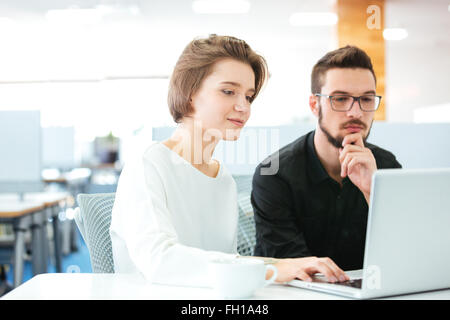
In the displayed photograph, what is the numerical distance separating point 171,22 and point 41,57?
96.8 inches

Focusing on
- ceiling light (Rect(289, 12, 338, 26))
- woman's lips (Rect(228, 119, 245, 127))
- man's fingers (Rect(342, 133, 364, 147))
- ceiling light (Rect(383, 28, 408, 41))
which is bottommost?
man's fingers (Rect(342, 133, 364, 147))

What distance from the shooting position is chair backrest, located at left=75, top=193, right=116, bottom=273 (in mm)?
1059

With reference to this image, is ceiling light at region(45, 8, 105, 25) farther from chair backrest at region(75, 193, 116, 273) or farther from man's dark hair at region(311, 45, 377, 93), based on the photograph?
chair backrest at region(75, 193, 116, 273)

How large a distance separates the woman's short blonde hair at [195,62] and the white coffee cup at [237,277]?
515mm

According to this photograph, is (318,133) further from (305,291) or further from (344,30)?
(344,30)

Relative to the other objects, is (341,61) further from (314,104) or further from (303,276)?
(303,276)

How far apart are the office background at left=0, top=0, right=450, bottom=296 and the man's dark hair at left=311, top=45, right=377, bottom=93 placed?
156 centimetres

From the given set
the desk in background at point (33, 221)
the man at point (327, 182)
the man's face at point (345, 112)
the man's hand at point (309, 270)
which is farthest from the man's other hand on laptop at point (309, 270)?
the desk in background at point (33, 221)

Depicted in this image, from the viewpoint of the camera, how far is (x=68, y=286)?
0.75 m

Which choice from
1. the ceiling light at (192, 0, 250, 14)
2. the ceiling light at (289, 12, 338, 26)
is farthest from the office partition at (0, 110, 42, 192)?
the ceiling light at (289, 12, 338, 26)

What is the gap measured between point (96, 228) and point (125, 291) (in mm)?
379

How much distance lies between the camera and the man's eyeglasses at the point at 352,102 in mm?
1385

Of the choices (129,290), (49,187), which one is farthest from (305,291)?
(49,187)

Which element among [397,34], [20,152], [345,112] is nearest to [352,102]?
[345,112]
